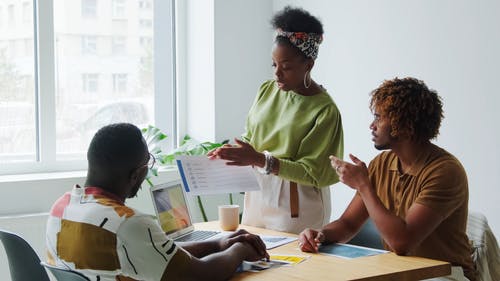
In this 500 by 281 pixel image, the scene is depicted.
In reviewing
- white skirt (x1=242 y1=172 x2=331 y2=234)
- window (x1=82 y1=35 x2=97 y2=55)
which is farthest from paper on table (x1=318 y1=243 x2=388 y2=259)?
window (x1=82 y1=35 x2=97 y2=55)

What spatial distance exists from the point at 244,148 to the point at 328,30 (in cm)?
158

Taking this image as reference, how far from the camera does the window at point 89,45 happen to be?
3949 mm

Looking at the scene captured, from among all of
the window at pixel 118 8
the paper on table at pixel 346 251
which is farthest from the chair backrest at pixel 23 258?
the window at pixel 118 8

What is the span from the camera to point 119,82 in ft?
13.4

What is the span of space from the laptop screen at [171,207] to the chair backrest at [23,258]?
566 millimetres

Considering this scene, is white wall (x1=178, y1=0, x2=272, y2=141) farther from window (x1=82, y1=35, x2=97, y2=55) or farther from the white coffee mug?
the white coffee mug

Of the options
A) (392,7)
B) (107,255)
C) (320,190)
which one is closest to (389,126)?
(320,190)

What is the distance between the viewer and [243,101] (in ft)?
13.6

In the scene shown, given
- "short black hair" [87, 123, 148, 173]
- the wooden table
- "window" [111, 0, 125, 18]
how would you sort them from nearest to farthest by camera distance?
"short black hair" [87, 123, 148, 173] < the wooden table < "window" [111, 0, 125, 18]

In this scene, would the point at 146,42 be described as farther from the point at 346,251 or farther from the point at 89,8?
the point at 346,251

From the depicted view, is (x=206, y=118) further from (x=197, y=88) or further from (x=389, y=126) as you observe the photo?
(x=389, y=126)

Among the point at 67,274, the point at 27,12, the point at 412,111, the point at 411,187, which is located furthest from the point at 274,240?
the point at 27,12

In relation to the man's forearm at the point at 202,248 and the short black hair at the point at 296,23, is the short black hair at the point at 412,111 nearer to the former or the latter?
the short black hair at the point at 296,23

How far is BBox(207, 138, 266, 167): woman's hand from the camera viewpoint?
244 centimetres
